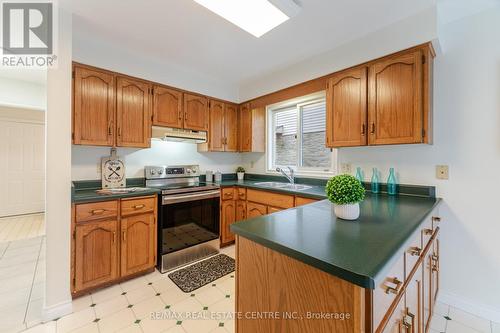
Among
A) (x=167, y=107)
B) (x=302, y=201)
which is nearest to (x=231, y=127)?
(x=167, y=107)

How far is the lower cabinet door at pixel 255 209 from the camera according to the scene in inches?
109

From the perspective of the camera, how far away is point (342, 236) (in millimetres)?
960

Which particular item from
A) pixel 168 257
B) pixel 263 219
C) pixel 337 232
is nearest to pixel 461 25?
pixel 337 232

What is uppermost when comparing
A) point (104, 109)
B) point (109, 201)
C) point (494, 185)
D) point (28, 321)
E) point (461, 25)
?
point (461, 25)

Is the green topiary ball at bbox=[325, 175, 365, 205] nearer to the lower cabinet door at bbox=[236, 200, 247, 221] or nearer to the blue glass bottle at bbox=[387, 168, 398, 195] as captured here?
the blue glass bottle at bbox=[387, 168, 398, 195]

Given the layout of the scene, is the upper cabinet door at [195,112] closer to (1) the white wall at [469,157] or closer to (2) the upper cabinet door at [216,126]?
(2) the upper cabinet door at [216,126]

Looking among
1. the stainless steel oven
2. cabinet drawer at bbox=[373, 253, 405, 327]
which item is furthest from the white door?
cabinet drawer at bbox=[373, 253, 405, 327]

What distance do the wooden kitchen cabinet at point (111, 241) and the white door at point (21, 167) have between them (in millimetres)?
4361

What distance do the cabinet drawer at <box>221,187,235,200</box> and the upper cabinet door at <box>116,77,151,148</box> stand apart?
115 cm

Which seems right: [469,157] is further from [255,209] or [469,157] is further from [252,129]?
[252,129]

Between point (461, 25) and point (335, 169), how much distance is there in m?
1.64

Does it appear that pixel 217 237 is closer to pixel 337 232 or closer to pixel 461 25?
pixel 337 232

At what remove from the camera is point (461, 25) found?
1.83 metres

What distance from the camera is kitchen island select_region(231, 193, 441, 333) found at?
0.69 m
